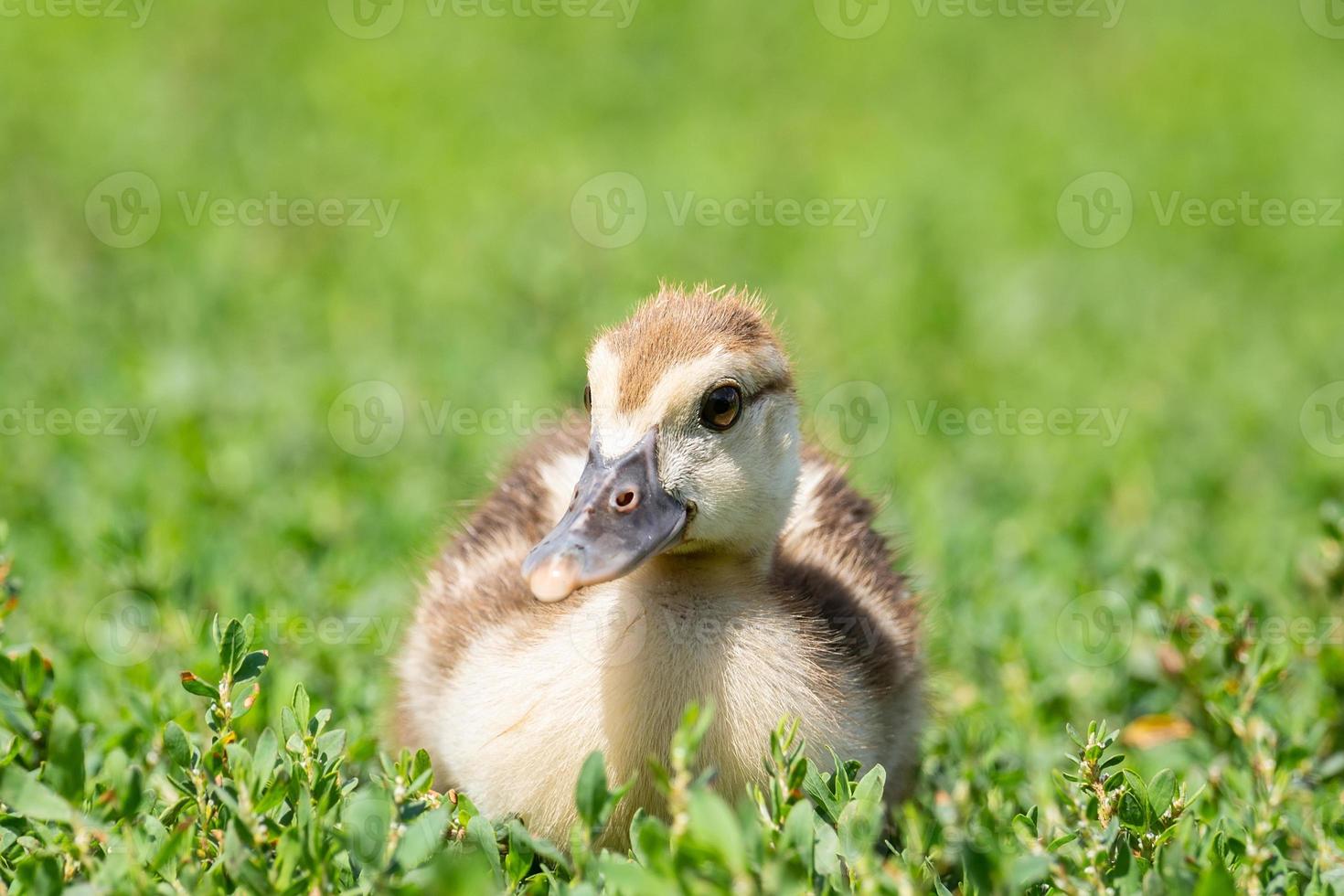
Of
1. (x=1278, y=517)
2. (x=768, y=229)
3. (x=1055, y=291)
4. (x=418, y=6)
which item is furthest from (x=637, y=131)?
(x=1278, y=517)

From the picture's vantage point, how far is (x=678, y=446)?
2516mm

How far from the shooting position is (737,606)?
2592 mm

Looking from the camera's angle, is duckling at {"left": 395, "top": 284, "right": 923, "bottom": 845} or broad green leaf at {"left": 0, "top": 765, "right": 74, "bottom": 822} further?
duckling at {"left": 395, "top": 284, "right": 923, "bottom": 845}

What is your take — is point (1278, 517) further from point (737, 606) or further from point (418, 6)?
point (418, 6)

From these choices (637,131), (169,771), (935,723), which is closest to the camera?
(169,771)

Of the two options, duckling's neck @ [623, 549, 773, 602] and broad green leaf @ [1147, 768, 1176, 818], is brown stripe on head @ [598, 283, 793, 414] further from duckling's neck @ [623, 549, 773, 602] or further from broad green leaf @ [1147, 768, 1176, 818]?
broad green leaf @ [1147, 768, 1176, 818]

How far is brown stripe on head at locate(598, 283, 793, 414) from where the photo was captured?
8.20 ft

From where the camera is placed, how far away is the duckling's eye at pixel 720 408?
8.34 ft

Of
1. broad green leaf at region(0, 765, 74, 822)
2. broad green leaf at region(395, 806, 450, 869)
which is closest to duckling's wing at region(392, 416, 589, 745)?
broad green leaf at region(395, 806, 450, 869)

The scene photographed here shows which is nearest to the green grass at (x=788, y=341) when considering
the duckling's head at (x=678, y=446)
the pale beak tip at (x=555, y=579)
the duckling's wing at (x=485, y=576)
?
the duckling's wing at (x=485, y=576)

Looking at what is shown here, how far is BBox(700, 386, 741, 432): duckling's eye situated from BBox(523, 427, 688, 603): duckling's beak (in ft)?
Answer: 0.38

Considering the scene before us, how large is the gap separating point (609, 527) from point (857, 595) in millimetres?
790

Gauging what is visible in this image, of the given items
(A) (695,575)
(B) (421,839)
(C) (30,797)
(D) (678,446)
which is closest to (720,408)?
(D) (678,446)

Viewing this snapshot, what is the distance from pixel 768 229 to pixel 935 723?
4.20 metres
